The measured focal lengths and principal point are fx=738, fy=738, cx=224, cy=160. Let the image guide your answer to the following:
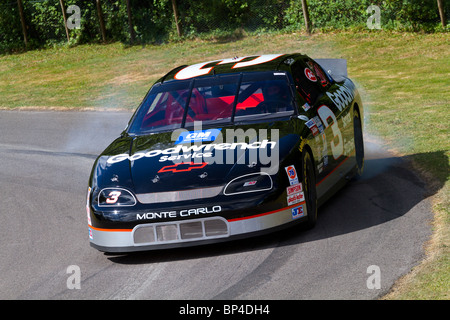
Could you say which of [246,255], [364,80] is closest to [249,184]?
[246,255]

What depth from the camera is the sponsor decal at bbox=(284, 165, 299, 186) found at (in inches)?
250

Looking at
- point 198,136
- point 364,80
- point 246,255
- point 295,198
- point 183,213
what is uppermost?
point 198,136

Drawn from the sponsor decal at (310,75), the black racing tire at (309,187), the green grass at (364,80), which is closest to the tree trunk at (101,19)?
the green grass at (364,80)

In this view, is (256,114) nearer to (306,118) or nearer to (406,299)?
(306,118)

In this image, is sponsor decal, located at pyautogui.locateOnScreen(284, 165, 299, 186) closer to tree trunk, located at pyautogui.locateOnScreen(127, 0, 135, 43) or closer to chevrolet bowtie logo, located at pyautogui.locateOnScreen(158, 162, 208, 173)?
Answer: chevrolet bowtie logo, located at pyautogui.locateOnScreen(158, 162, 208, 173)

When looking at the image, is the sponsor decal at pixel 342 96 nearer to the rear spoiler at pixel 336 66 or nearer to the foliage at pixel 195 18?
the rear spoiler at pixel 336 66

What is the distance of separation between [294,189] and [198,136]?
1.14 m

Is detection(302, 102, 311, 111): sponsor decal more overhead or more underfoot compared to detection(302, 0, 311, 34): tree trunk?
more overhead

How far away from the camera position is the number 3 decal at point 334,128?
7.53m

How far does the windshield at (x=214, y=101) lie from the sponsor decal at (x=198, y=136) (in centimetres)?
27

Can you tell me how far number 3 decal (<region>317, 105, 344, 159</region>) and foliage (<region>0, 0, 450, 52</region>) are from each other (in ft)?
45.0

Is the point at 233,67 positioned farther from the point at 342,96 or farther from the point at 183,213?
the point at 183,213

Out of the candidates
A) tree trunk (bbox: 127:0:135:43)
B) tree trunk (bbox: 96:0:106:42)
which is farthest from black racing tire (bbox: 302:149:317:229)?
tree trunk (bbox: 96:0:106:42)

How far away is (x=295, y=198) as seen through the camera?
6355 millimetres
